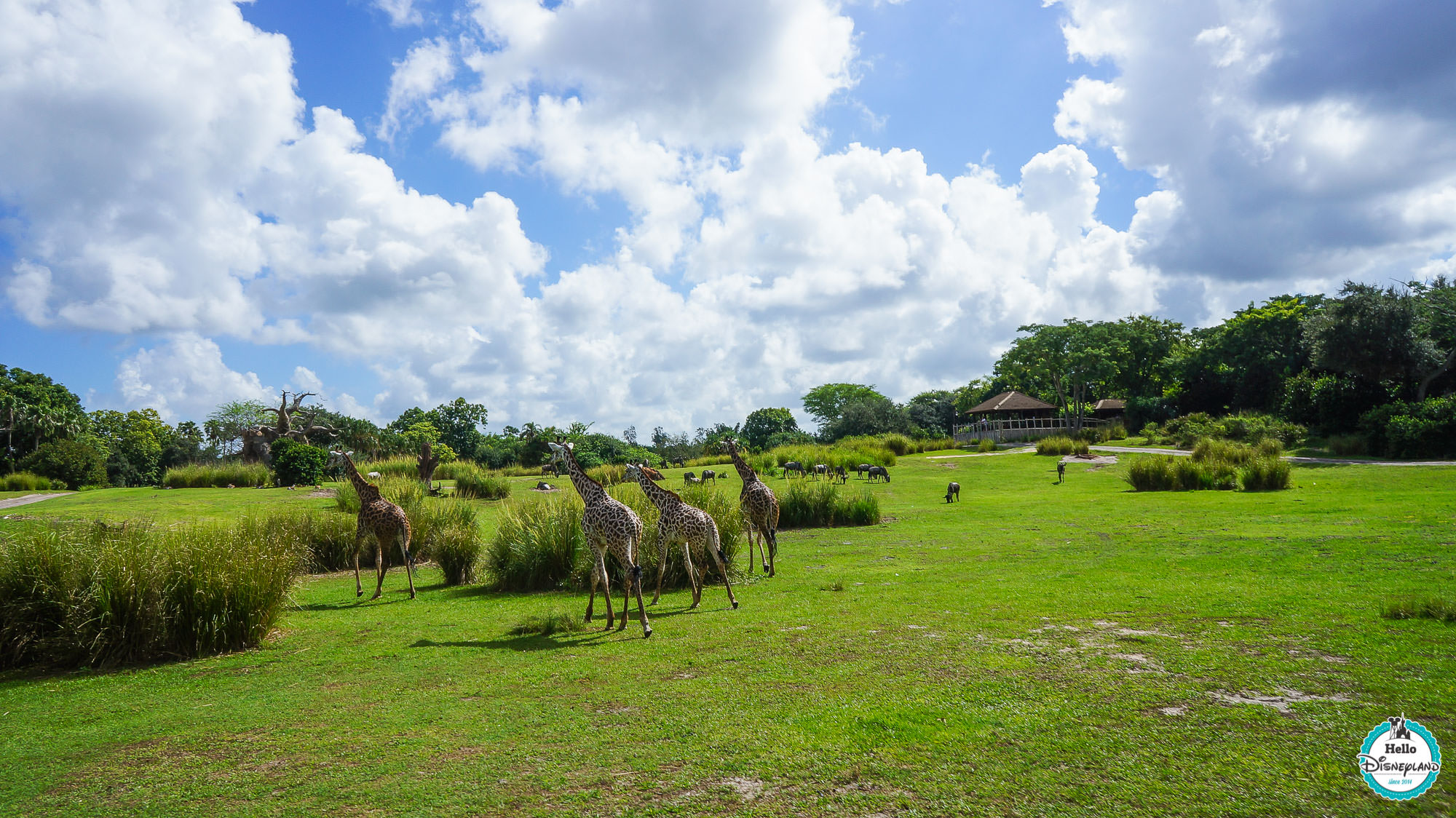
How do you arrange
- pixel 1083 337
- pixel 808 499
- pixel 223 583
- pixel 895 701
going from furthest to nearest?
1. pixel 1083 337
2. pixel 808 499
3. pixel 223 583
4. pixel 895 701

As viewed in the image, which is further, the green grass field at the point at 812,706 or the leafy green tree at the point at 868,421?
the leafy green tree at the point at 868,421

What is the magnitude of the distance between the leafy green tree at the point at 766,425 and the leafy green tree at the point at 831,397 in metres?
17.4

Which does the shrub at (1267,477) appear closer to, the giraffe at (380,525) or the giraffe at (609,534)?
the giraffe at (609,534)

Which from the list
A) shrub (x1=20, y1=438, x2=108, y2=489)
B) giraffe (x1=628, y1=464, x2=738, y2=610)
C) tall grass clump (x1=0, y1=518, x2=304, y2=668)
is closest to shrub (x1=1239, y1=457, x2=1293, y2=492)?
giraffe (x1=628, y1=464, x2=738, y2=610)

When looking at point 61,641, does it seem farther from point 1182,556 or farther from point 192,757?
point 1182,556

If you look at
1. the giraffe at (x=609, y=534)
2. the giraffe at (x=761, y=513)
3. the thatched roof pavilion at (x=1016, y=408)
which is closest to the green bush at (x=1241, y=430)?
the thatched roof pavilion at (x=1016, y=408)

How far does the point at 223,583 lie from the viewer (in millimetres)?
8070

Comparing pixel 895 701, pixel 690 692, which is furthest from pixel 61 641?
pixel 895 701

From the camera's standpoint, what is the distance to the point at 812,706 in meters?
5.33

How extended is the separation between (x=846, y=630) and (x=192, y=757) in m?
5.74

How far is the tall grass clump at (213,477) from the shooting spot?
2838cm

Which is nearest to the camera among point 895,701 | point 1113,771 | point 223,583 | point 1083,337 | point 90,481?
point 1113,771

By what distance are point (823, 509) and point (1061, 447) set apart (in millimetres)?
28467

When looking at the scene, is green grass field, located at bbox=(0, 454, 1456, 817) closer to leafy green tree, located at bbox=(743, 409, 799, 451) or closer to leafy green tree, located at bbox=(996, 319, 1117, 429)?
leafy green tree, located at bbox=(996, 319, 1117, 429)
